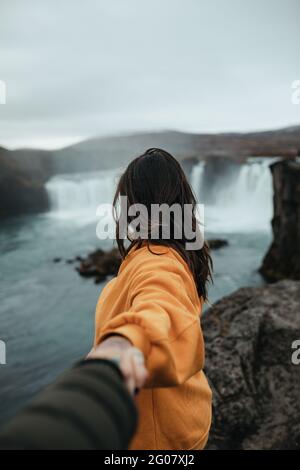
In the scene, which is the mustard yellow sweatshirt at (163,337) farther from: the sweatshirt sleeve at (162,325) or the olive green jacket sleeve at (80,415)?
the olive green jacket sleeve at (80,415)

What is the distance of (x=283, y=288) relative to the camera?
20.5ft

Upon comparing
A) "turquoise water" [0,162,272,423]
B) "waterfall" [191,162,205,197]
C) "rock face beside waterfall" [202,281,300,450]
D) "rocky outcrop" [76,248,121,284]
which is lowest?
"turquoise water" [0,162,272,423]

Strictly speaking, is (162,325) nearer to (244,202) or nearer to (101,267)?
(101,267)

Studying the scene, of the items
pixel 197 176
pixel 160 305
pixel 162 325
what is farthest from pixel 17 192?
pixel 162 325

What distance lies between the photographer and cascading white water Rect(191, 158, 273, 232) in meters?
28.7

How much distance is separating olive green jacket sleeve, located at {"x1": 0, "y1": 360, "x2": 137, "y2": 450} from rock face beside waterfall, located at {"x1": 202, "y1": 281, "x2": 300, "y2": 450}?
312cm

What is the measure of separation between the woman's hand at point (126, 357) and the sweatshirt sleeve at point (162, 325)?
28mm

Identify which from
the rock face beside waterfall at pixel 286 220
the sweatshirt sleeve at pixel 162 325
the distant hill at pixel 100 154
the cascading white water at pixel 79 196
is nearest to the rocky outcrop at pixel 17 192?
the distant hill at pixel 100 154

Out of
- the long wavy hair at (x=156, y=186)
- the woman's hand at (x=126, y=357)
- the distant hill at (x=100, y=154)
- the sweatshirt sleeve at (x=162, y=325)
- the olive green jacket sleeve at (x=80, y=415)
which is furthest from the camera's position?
the distant hill at (x=100, y=154)

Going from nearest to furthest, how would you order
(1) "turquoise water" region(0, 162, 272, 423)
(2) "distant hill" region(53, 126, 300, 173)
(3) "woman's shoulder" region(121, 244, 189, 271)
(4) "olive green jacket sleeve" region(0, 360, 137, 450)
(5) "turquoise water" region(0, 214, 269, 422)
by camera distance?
(4) "olive green jacket sleeve" region(0, 360, 137, 450)
(3) "woman's shoulder" region(121, 244, 189, 271)
(5) "turquoise water" region(0, 214, 269, 422)
(1) "turquoise water" region(0, 162, 272, 423)
(2) "distant hill" region(53, 126, 300, 173)

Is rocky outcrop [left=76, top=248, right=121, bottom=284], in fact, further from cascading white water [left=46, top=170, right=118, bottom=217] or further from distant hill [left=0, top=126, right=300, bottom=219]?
cascading white water [left=46, top=170, right=118, bottom=217]

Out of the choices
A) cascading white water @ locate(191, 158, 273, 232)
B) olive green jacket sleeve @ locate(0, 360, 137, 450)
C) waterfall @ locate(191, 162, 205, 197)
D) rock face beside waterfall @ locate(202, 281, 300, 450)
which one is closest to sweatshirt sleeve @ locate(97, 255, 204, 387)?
olive green jacket sleeve @ locate(0, 360, 137, 450)

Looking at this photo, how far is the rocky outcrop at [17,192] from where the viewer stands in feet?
115

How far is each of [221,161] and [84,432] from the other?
1502 inches
